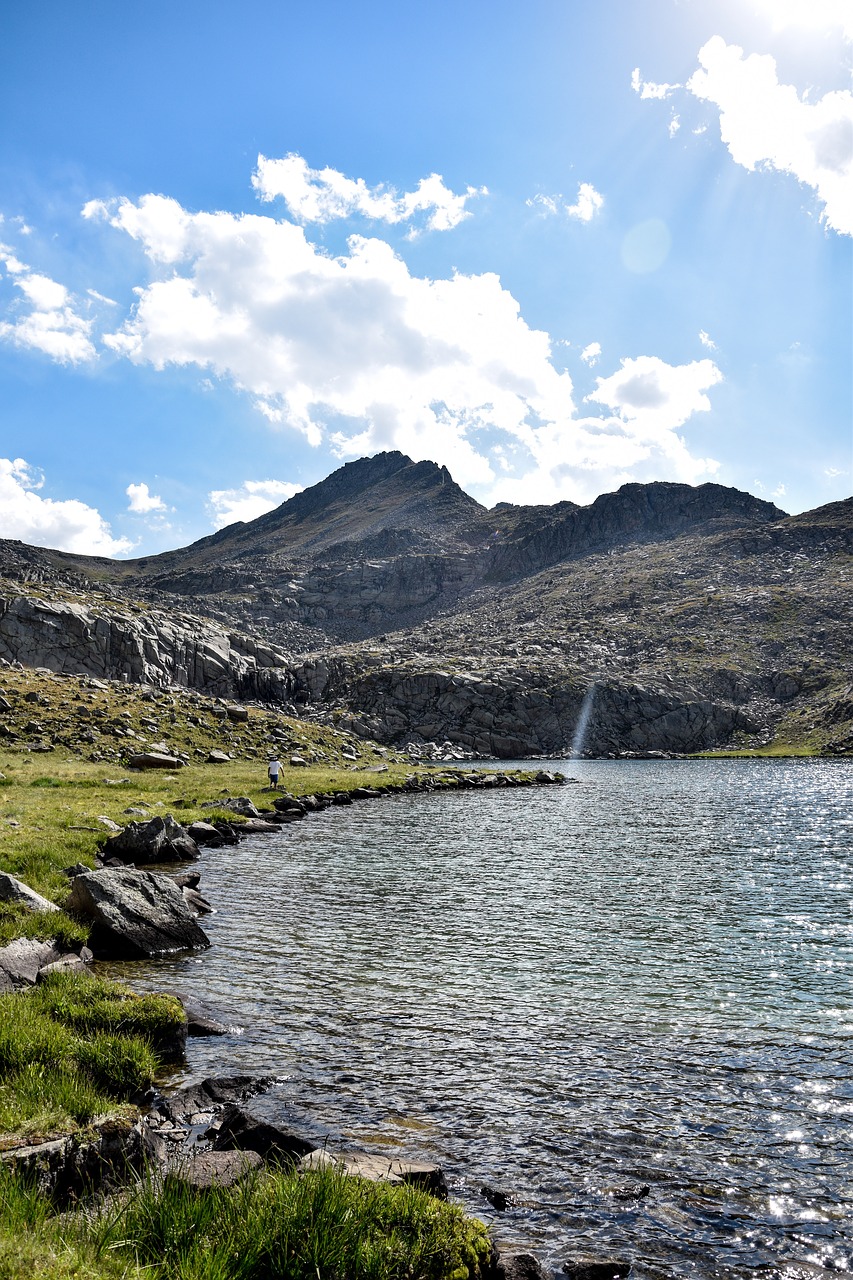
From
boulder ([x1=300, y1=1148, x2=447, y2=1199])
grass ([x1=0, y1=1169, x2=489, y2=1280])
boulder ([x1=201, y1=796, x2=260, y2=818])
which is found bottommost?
boulder ([x1=201, y1=796, x2=260, y2=818])

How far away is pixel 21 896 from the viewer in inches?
754

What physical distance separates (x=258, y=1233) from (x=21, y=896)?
15.4m

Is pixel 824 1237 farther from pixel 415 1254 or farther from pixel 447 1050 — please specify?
pixel 447 1050

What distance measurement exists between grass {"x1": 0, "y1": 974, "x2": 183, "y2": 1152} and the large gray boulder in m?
4.68

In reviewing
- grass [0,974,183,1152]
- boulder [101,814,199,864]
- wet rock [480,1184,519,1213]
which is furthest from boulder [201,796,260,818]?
wet rock [480,1184,519,1213]

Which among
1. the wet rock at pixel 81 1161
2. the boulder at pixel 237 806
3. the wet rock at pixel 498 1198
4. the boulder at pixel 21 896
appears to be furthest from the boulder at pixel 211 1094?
the boulder at pixel 237 806

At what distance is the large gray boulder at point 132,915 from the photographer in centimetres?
1944

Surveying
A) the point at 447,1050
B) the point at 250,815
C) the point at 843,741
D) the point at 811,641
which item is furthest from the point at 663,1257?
the point at 811,641

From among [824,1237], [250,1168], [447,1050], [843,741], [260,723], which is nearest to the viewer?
[250,1168]

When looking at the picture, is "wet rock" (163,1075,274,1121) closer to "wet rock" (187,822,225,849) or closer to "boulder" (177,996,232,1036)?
"boulder" (177,996,232,1036)

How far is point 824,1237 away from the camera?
902 cm

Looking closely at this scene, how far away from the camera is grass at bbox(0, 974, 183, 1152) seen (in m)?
9.40

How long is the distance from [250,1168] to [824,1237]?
714 centimetres

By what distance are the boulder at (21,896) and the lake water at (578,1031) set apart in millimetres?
3127
